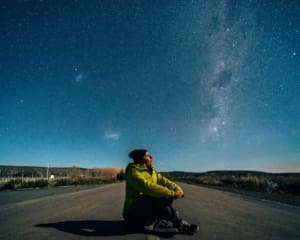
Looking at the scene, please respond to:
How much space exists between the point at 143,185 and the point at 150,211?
1.71 feet

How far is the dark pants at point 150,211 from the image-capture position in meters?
4.45

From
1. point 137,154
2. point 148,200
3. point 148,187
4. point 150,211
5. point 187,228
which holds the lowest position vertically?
point 187,228

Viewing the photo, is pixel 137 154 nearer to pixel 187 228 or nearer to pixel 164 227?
pixel 164 227

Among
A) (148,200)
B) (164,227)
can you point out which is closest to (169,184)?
(148,200)

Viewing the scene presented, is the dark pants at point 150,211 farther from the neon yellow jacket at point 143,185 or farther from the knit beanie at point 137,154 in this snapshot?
the knit beanie at point 137,154

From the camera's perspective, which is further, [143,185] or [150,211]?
[150,211]

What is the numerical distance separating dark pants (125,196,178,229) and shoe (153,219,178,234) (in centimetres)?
11

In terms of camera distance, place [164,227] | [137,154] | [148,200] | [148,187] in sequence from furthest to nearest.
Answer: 1. [137,154]
2. [164,227]
3. [148,200]
4. [148,187]

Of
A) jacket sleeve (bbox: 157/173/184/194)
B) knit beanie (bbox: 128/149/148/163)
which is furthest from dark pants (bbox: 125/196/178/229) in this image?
knit beanie (bbox: 128/149/148/163)

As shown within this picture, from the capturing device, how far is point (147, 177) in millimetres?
4555

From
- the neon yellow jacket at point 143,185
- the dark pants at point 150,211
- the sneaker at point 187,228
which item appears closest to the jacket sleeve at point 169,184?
the neon yellow jacket at point 143,185

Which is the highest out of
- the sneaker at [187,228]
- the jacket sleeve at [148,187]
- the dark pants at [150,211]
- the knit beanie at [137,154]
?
the knit beanie at [137,154]

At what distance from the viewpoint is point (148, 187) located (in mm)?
4320

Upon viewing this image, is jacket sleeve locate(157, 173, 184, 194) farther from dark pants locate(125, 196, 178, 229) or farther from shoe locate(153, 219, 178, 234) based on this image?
shoe locate(153, 219, 178, 234)
